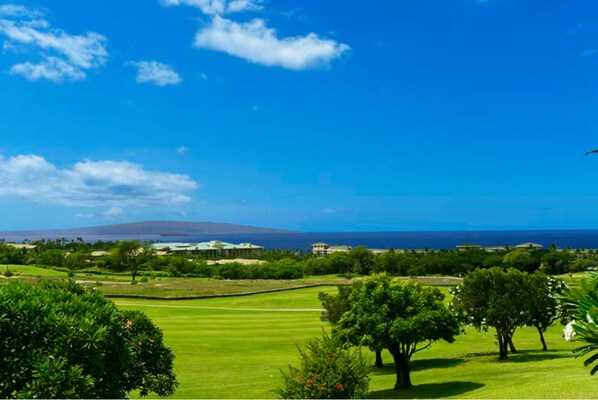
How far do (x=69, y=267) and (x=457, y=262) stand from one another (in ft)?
Result: 364

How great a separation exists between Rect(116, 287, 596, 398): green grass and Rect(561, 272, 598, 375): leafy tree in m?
11.0

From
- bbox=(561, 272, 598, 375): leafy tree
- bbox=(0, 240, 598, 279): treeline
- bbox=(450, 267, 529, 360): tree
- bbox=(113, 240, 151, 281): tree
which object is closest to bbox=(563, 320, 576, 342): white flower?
bbox=(561, 272, 598, 375): leafy tree

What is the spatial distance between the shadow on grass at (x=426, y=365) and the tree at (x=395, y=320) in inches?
244

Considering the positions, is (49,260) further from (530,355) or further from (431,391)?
(431,391)

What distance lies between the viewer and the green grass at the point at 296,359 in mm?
23594

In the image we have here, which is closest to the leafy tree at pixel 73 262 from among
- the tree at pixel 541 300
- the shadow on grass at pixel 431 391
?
the tree at pixel 541 300

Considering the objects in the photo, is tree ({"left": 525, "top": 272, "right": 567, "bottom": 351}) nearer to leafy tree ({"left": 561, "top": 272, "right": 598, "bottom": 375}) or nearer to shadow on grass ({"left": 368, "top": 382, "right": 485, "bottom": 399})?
shadow on grass ({"left": 368, "top": 382, "right": 485, "bottom": 399})

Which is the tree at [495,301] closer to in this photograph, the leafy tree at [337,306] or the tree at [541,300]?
the tree at [541,300]

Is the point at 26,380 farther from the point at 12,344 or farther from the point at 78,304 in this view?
the point at 78,304

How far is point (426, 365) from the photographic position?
3478 centimetres

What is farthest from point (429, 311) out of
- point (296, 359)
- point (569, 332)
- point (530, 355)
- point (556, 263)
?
point (556, 263)

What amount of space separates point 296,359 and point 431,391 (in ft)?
46.3

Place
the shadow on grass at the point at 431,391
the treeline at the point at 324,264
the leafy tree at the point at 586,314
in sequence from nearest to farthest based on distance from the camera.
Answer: the leafy tree at the point at 586,314
the shadow on grass at the point at 431,391
the treeline at the point at 324,264

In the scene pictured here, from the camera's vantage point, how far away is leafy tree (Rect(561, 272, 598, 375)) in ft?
26.5
